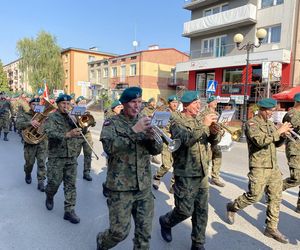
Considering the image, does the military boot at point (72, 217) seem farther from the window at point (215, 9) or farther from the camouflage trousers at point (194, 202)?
the window at point (215, 9)

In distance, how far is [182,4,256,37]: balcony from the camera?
20844 millimetres

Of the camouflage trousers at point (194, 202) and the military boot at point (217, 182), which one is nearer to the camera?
the camouflage trousers at point (194, 202)

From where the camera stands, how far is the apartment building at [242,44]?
1862 centimetres

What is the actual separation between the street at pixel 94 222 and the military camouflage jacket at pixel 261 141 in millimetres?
1019

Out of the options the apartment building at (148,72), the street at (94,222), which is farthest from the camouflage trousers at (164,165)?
the apartment building at (148,72)

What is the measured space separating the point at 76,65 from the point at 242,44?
32170 mm

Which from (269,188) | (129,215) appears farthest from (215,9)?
(129,215)

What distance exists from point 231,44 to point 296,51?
5.49m

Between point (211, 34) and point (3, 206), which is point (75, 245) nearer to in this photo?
point (3, 206)

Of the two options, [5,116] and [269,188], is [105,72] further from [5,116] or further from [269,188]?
[269,188]

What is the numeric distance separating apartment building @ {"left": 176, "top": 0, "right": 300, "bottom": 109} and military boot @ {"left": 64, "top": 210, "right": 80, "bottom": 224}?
53.8ft

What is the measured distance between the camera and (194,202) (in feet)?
11.4

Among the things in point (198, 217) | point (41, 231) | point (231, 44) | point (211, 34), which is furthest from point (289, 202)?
point (211, 34)

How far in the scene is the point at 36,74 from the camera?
45.2 m
